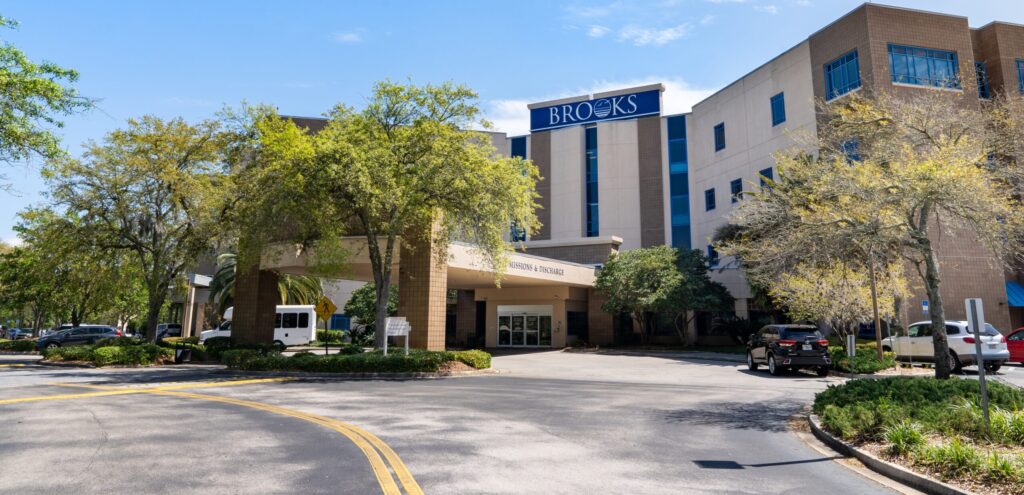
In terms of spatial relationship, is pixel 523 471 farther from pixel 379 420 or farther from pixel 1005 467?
pixel 1005 467

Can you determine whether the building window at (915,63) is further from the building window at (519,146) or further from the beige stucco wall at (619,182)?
the building window at (519,146)

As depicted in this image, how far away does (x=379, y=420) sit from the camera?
34.3 ft

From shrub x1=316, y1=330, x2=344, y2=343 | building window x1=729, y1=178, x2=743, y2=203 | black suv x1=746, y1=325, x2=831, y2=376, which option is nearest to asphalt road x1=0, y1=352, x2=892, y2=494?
black suv x1=746, y1=325, x2=831, y2=376

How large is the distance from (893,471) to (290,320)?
3748cm

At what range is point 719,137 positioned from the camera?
45.2 meters

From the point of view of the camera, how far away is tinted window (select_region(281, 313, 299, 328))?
3909 centimetres

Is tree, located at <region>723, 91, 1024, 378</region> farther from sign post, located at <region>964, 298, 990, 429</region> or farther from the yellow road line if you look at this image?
the yellow road line

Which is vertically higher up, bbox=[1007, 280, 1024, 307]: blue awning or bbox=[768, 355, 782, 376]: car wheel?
bbox=[1007, 280, 1024, 307]: blue awning

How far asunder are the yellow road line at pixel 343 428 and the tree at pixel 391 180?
23.4 ft

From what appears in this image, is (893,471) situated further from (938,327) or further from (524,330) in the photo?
(524,330)

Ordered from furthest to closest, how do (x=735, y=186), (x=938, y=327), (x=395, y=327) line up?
(x=735, y=186), (x=395, y=327), (x=938, y=327)

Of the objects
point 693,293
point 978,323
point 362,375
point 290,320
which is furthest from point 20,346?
point 978,323

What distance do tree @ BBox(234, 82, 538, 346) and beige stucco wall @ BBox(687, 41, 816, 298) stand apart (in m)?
20.0

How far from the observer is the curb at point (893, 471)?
6.29 m
